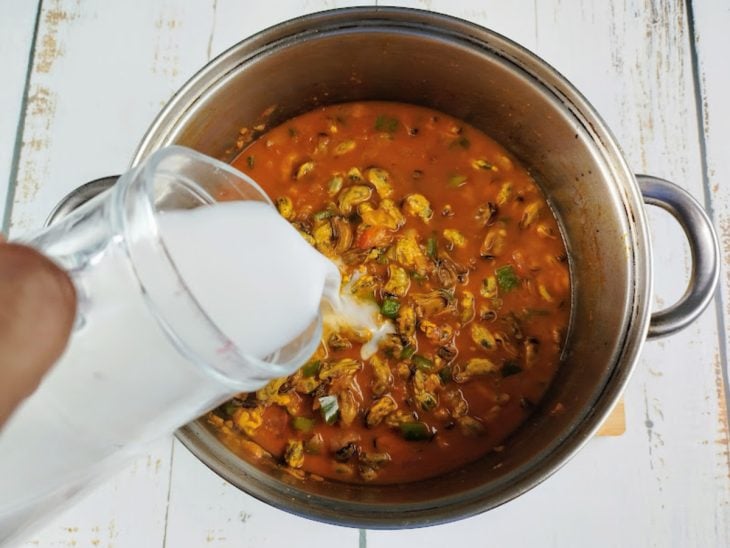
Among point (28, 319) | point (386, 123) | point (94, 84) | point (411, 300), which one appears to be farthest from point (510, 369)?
point (94, 84)

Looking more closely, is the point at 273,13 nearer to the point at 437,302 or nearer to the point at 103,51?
the point at 103,51

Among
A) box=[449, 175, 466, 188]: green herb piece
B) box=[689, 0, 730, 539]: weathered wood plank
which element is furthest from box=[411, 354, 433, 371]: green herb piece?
box=[689, 0, 730, 539]: weathered wood plank

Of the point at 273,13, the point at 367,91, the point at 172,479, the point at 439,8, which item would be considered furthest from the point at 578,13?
the point at 172,479

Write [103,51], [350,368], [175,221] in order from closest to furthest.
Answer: [175,221] < [350,368] < [103,51]

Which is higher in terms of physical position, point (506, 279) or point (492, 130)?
point (492, 130)

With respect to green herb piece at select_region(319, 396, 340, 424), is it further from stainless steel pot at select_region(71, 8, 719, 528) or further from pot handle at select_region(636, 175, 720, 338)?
pot handle at select_region(636, 175, 720, 338)

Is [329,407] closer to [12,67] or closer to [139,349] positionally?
[139,349]
